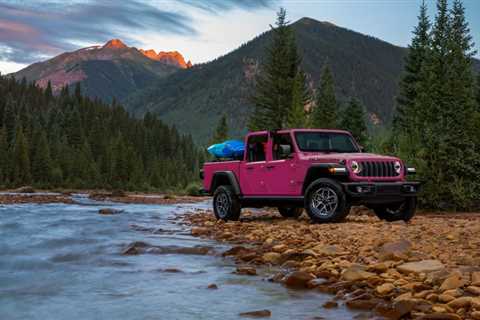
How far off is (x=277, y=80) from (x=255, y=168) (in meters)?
45.1

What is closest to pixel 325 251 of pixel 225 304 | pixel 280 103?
pixel 225 304

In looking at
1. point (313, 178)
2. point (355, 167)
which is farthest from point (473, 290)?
point (313, 178)

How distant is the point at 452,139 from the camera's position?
2241 centimetres

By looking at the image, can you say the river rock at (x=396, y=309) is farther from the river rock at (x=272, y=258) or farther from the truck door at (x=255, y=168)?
the truck door at (x=255, y=168)

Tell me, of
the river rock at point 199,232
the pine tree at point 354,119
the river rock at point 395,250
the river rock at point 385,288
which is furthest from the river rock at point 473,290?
the pine tree at point 354,119

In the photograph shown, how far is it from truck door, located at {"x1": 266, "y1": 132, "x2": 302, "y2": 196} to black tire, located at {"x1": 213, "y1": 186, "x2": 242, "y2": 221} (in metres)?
1.54

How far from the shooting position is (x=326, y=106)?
62.0 m

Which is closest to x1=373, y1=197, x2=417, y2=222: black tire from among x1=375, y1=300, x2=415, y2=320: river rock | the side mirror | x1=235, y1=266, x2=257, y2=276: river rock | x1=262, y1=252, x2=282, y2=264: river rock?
the side mirror

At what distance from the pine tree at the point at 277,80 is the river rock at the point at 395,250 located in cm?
4829

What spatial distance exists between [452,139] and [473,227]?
11.7 metres

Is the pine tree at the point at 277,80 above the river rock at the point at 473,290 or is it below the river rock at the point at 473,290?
above

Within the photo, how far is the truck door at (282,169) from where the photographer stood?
13.9 m

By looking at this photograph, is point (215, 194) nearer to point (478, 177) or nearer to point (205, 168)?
point (205, 168)

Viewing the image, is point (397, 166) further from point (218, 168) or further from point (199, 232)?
point (218, 168)
